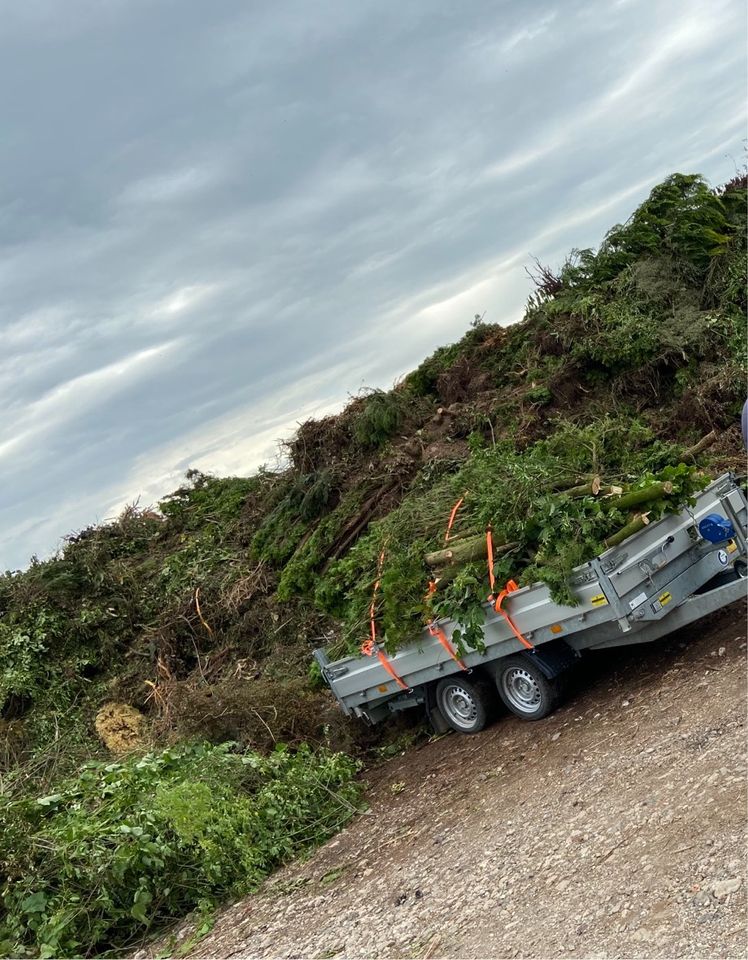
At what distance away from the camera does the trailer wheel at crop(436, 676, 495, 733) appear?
7797 millimetres

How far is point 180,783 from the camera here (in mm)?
7691

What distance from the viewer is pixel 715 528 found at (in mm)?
7262

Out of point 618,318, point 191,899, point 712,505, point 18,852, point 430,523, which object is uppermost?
point 618,318

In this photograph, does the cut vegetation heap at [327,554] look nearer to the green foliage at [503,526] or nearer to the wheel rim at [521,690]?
the green foliage at [503,526]

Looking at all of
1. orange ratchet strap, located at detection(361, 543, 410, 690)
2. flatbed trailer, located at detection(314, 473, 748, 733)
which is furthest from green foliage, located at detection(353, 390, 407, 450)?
flatbed trailer, located at detection(314, 473, 748, 733)

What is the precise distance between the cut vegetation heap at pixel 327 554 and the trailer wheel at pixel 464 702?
69 cm

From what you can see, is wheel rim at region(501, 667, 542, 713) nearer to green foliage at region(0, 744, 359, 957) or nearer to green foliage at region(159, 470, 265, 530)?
green foliage at region(0, 744, 359, 957)

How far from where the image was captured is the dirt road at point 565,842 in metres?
4.39

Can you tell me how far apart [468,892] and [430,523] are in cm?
373

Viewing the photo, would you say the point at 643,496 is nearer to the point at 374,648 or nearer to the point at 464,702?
the point at 464,702

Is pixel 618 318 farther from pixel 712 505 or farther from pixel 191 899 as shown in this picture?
pixel 191 899

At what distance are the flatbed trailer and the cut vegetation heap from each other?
0.19m

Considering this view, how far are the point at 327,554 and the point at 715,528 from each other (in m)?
5.68

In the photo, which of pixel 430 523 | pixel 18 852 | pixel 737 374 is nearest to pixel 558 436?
pixel 430 523
